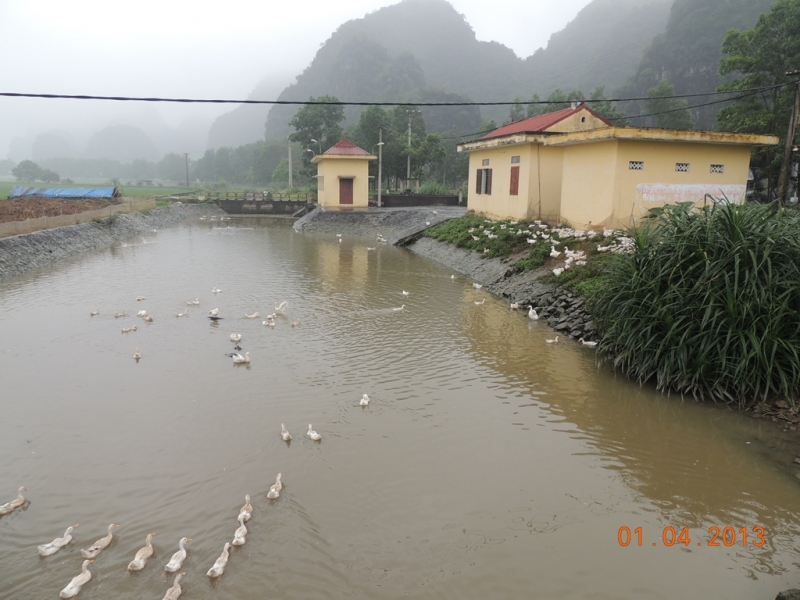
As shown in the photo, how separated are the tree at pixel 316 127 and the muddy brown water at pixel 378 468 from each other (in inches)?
1783

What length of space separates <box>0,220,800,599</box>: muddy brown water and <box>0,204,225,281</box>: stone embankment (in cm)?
803

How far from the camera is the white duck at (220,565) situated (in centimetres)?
548

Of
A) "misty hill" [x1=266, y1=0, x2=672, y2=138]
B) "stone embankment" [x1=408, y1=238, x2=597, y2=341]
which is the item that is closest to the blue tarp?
"stone embankment" [x1=408, y1=238, x2=597, y2=341]

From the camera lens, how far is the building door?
125 feet

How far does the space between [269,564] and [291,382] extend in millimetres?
4899

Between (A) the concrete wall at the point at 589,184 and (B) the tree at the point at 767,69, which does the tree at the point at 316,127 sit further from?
(A) the concrete wall at the point at 589,184

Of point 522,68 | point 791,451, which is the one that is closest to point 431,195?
point 791,451

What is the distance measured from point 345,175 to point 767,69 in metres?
24.3

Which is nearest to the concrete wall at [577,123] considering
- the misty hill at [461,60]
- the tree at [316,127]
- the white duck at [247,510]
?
the white duck at [247,510]

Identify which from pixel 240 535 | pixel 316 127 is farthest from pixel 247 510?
pixel 316 127

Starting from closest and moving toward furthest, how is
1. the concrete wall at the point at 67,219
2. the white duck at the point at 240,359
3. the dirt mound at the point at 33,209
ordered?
the white duck at the point at 240,359 → the concrete wall at the point at 67,219 → the dirt mound at the point at 33,209

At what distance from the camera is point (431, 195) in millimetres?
41469

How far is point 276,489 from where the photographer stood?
22.4 ft
